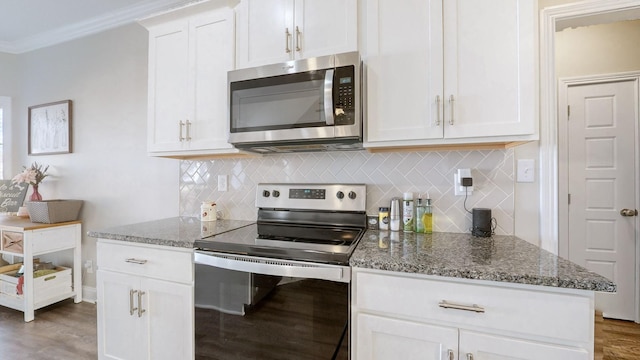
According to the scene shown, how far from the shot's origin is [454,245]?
1.28 metres

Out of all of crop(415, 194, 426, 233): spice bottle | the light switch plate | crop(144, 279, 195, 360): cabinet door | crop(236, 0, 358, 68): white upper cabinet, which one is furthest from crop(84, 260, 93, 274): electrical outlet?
the light switch plate

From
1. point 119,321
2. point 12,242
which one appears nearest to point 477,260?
point 119,321

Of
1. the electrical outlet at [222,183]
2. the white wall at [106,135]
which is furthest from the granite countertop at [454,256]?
the white wall at [106,135]

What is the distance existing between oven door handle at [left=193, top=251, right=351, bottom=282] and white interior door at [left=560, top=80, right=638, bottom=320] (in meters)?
2.50

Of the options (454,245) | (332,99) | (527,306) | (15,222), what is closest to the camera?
(527,306)

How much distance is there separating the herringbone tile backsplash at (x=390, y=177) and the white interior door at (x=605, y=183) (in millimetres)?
1503

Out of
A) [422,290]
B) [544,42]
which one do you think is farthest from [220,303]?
[544,42]

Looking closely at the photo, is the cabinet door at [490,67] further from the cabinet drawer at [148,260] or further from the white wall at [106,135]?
the white wall at [106,135]

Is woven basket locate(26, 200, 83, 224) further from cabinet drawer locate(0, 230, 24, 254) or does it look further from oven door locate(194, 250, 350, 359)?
oven door locate(194, 250, 350, 359)

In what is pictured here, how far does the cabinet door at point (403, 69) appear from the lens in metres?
1.34

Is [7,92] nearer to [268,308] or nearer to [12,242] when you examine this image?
[12,242]

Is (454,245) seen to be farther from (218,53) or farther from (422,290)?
(218,53)

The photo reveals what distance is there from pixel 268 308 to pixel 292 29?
1.45 meters

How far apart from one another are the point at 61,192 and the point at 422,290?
3.54 m
